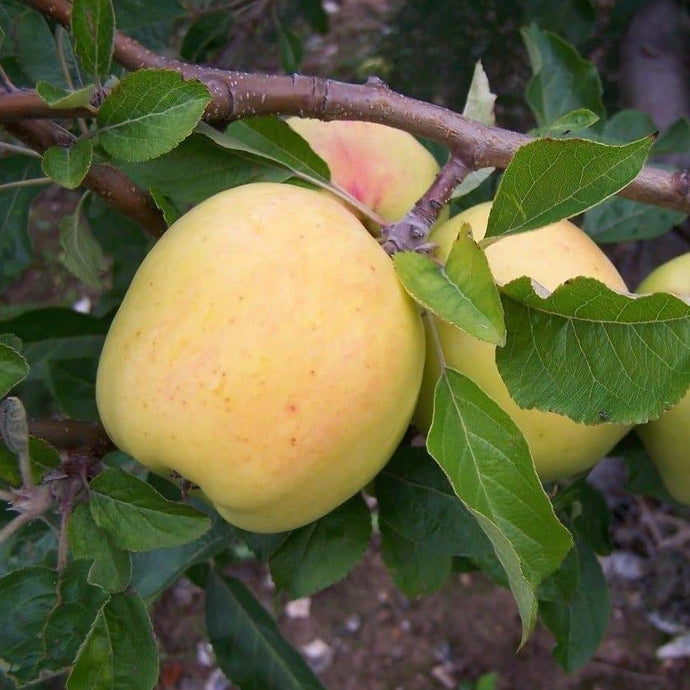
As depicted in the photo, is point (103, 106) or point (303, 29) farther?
point (303, 29)

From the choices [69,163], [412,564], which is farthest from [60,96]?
[412,564]

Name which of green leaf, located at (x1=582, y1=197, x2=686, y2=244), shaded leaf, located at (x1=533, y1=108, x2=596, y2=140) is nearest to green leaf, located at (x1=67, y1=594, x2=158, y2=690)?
shaded leaf, located at (x1=533, y1=108, x2=596, y2=140)

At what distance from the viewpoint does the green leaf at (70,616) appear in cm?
62

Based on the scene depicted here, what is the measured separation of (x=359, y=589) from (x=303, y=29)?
6.48ft

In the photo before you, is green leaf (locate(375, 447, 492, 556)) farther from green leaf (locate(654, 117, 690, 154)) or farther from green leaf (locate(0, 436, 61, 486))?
green leaf (locate(654, 117, 690, 154))

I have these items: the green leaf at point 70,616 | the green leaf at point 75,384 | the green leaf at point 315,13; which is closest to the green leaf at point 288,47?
the green leaf at point 315,13

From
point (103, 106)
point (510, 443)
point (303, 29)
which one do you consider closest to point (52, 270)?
point (303, 29)

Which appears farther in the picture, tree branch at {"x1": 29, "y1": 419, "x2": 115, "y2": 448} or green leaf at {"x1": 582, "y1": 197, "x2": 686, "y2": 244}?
green leaf at {"x1": 582, "y1": 197, "x2": 686, "y2": 244}

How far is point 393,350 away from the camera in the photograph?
2.09 ft

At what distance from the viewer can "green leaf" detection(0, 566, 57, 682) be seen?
0.61m

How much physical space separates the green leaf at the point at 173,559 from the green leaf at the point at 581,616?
427mm

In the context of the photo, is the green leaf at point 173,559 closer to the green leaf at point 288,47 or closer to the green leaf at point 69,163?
the green leaf at point 69,163

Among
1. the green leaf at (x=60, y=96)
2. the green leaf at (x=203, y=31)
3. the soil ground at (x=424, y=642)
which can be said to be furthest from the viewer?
the soil ground at (x=424, y=642)

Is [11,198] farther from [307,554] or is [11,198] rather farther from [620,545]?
[620,545]
